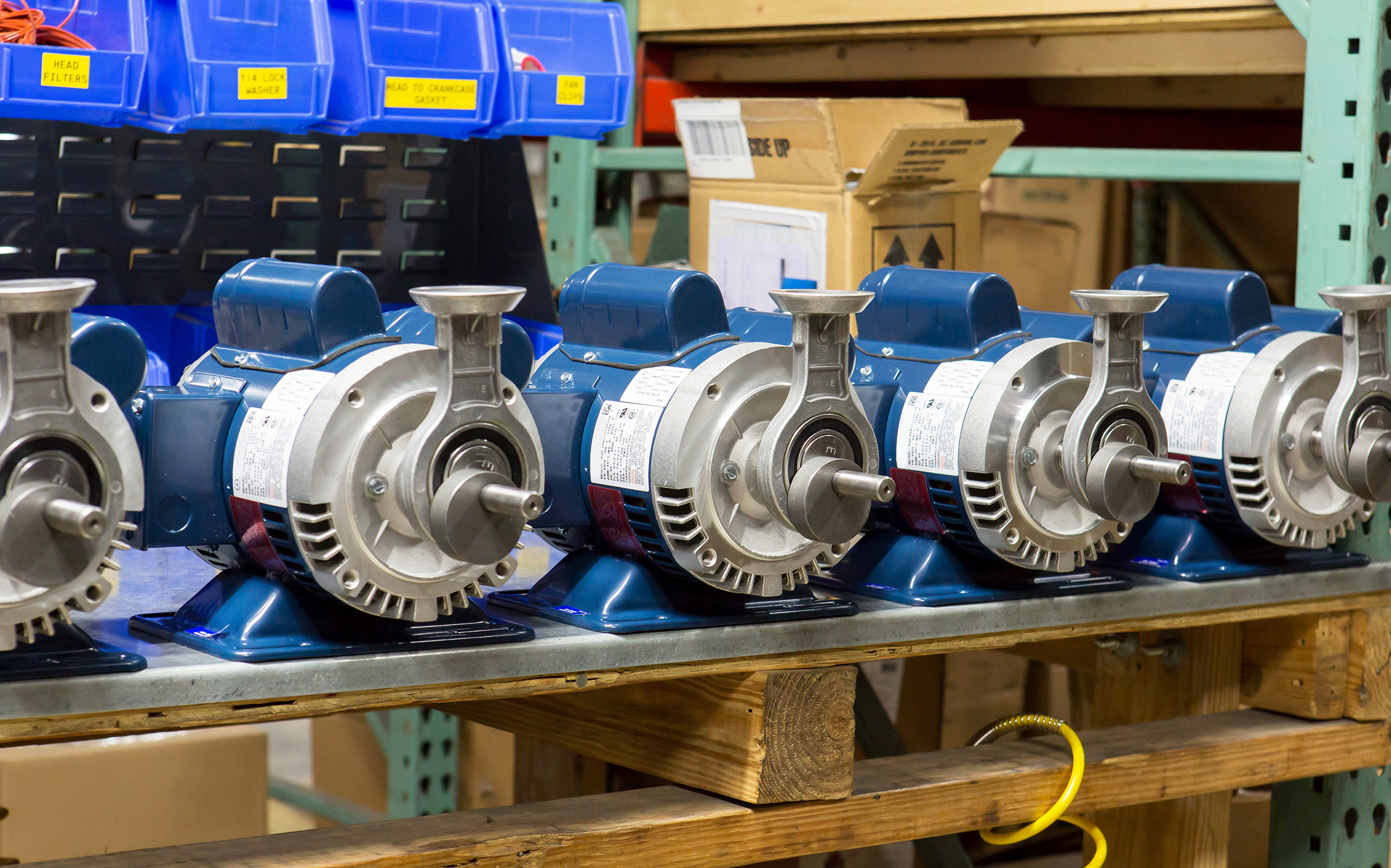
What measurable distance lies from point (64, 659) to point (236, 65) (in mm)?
896

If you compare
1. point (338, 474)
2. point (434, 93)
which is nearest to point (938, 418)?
point (338, 474)

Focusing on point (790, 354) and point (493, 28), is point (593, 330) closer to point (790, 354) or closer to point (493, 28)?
point (790, 354)

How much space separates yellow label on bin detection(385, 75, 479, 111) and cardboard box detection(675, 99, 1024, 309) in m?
0.37

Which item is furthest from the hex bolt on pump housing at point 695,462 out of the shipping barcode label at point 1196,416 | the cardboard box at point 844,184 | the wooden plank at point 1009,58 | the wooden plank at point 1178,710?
the wooden plank at point 1009,58

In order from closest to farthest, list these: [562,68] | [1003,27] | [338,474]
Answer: [338,474] < [562,68] < [1003,27]

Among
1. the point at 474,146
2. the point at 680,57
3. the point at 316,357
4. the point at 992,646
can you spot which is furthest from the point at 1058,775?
the point at 680,57

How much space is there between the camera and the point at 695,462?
123cm

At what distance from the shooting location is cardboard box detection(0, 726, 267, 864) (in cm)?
251

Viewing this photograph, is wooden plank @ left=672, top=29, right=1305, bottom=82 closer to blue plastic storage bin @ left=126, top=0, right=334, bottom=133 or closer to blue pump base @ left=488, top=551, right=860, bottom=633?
blue plastic storage bin @ left=126, top=0, right=334, bottom=133

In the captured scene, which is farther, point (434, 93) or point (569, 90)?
point (569, 90)

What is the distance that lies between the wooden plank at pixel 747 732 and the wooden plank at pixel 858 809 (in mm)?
21

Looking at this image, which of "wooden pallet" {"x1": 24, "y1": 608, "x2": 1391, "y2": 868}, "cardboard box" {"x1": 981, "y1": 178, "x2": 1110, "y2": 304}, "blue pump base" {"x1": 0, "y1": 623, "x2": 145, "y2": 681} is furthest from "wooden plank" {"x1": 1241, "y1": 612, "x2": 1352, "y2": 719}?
"cardboard box" {"x1": 981, "y1": 178, "x2": 1110, "y2": 304}

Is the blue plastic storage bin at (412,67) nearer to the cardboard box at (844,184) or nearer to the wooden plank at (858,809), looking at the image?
the cardboard box at (844,184)

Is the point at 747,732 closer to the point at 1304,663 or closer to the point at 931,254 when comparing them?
the point at 1304,663
